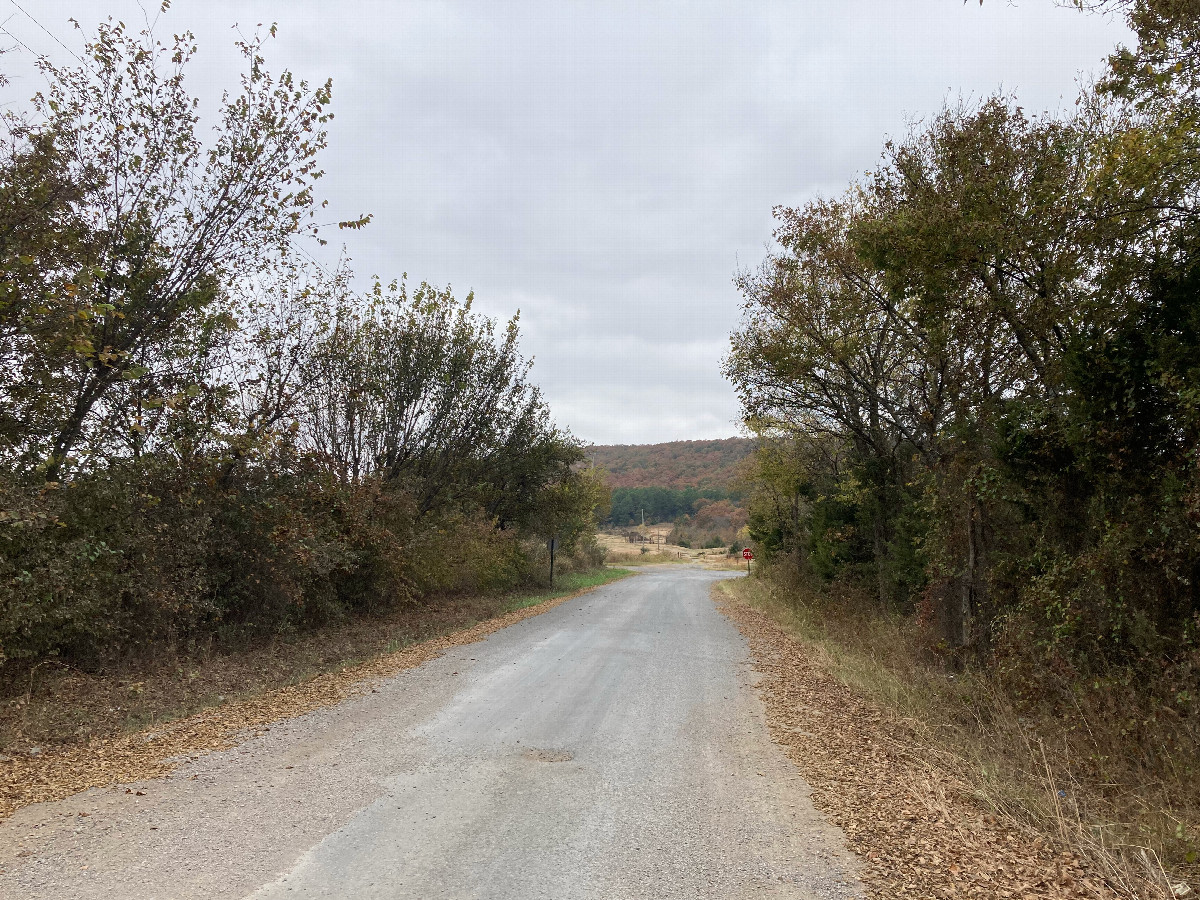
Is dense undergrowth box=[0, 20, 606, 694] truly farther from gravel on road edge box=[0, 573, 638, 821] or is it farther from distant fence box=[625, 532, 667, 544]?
distant fence box=[625, 532, 667, 544]

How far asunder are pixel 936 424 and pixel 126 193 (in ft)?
40.4

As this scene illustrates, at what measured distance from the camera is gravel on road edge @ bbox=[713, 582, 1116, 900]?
→ 387 cm

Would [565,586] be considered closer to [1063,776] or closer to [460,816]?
[1063,776]

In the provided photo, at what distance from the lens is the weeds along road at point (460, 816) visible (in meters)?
3.73

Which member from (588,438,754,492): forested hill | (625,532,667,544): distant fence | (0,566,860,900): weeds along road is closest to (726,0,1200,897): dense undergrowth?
(0,566,860,900): weeds along road

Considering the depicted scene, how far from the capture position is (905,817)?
189 inches

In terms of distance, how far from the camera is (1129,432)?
6.46 metres

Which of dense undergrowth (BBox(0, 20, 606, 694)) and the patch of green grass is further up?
dense undergrowth (BBox(0, 20, 606, 694))

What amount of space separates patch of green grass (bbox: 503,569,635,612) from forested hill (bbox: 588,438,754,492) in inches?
2895

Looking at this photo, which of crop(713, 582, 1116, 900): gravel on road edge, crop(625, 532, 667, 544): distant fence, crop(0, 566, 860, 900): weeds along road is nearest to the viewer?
crop(0, 566, 860, 900): weeds along road

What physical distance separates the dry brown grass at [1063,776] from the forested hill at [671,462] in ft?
335

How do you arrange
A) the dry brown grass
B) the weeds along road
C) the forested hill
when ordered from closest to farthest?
the weeds along road → the dry brown grass → the forested hill

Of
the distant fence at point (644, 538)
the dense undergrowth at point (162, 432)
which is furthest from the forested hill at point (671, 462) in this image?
the dense undergrowth at point (162, 432)

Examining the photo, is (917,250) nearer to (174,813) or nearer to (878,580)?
(174,813)
